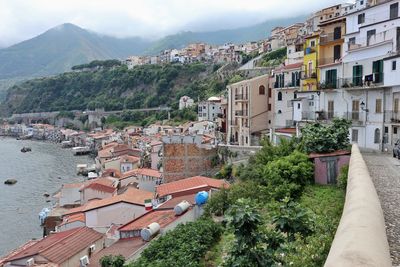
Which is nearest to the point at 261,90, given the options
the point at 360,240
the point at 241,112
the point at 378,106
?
the point at 241,112

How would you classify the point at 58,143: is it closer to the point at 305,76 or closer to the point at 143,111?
the point at 143,111

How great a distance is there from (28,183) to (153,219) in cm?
3985

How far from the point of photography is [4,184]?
56281mm

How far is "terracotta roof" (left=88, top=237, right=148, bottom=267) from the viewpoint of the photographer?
63.5 feet

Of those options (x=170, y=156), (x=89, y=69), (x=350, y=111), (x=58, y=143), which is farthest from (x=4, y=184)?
(x=89, y=69)

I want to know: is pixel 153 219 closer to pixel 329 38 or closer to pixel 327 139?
pixel 327 139

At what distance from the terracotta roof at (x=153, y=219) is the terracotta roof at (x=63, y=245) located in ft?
9.64

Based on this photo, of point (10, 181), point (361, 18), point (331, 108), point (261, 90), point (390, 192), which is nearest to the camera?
point (390, 192)

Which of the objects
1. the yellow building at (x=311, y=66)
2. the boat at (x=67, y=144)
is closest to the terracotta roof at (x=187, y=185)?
the yellow building at (x=311, y=66)

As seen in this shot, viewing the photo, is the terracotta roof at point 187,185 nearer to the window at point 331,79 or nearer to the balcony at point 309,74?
the window at point 331,79

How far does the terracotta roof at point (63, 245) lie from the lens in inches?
852

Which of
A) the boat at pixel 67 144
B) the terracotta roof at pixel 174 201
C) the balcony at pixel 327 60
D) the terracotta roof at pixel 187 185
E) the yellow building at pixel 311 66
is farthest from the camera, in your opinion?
the boat at pixel 67 144

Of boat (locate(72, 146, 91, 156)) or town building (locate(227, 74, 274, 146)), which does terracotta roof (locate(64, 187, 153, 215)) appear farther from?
boat (locate(72, 146, 91, 156))

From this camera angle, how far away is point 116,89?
140m
